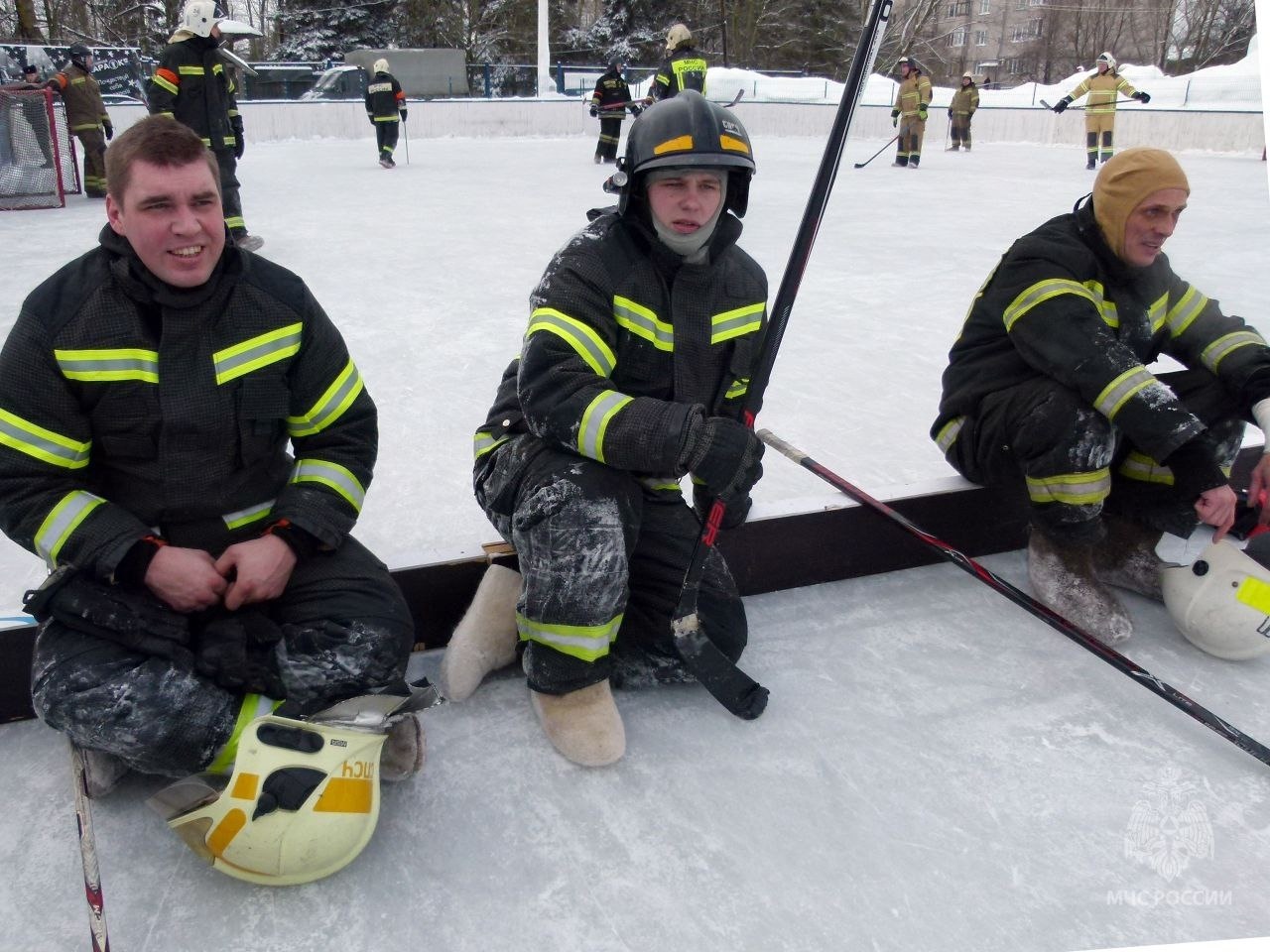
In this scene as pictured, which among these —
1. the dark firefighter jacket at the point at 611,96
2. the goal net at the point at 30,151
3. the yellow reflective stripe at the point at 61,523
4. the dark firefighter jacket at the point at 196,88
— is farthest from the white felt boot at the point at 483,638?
the dark firefighter jacket at the point at 611,96

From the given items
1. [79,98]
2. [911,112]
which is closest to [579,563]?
[79,98]

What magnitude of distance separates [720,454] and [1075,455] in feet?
3.00

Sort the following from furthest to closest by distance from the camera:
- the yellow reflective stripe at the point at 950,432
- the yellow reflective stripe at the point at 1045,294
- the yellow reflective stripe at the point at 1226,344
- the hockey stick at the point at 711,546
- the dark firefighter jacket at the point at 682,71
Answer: the dark firefighter jacket at the point at 682,71
the yellow reflective stripe at the point at 950,432
the yellow reflective stripe at the point at 1226,344
the yellow reflective stripe at the point at 1045,294
the hockey stick at the point at 711,546

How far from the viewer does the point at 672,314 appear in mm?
1842

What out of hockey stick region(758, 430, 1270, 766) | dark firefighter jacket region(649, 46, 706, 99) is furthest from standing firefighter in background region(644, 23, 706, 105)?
hockey stick region(758, 430, 1270, 766)

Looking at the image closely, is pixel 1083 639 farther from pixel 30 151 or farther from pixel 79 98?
pixel 79 98

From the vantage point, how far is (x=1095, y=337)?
81.6 inches

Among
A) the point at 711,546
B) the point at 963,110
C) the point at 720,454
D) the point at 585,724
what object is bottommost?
the point at 585,724

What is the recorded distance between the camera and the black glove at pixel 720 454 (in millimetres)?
1684

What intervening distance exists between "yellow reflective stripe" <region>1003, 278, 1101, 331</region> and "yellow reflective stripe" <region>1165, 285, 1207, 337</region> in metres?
0.30

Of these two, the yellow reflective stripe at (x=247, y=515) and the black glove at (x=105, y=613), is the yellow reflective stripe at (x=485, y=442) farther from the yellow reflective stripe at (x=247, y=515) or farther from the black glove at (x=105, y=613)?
the black glove at (x=105, y=613)

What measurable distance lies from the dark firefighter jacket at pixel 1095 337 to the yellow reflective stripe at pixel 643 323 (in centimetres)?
87

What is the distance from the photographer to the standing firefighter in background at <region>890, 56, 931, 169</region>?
12.7 m

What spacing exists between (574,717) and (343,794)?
0.46 m
